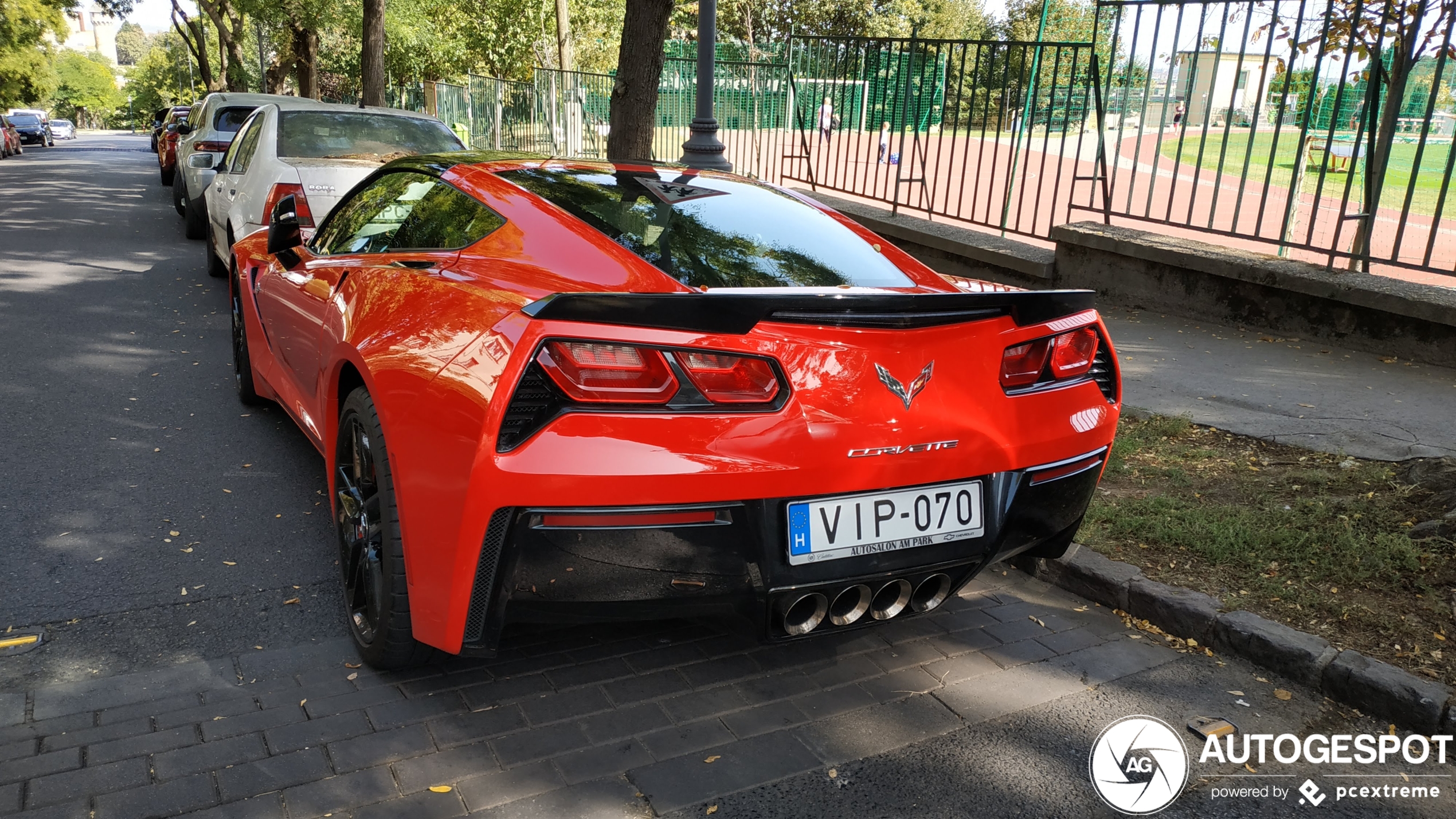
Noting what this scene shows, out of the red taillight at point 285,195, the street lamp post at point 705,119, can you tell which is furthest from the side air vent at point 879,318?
the street lamp post at point 705,119

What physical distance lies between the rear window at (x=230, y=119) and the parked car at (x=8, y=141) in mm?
27766

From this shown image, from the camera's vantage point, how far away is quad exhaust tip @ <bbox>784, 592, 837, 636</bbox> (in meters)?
2.64

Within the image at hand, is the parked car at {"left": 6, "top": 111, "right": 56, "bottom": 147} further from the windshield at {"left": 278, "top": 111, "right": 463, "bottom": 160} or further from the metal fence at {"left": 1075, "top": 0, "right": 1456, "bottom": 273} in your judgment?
the metal fence at {"left": 1075, "top": 0, "right": 1456, "bottom": 273}

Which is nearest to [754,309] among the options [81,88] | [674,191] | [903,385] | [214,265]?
[903,385]

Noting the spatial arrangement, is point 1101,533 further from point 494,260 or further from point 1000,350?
point 494,260

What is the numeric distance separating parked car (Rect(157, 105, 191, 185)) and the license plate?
1801 cm

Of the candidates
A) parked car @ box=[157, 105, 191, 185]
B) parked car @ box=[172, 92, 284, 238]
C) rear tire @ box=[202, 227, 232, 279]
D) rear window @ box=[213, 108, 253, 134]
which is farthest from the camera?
parked car @ box=[157, 105, 191, 185]

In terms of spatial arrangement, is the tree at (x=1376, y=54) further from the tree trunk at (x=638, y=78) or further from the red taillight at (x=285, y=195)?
the red taillight at (x=285, y=195)

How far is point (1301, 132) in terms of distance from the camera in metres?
7.49

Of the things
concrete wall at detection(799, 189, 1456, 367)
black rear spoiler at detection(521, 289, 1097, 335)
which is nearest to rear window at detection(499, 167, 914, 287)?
black rear spoiler at detection(521, 289, 1097, 335)

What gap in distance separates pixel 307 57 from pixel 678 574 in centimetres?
2959

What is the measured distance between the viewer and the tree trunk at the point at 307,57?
27.7 meters

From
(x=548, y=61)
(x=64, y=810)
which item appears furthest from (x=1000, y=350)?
(x=548, y=61)

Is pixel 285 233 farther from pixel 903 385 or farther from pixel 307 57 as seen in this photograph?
pixel 307 57
